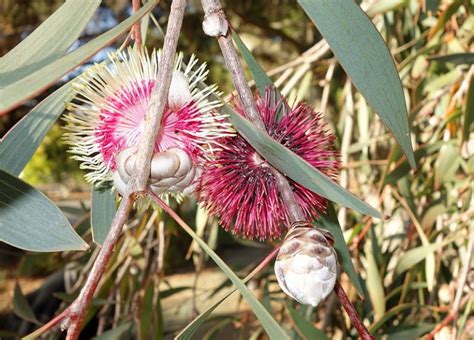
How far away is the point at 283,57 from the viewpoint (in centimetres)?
279

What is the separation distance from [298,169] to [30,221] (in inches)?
6.2

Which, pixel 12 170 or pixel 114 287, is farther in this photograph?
pixel 114 287

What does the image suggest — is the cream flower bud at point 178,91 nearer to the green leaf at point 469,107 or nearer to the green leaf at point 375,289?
the green leaf at point 469,107

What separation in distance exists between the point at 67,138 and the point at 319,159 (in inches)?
6.9

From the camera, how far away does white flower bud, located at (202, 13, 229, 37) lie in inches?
14.8

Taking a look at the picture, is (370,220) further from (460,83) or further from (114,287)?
(114,287)

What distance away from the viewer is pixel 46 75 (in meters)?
0.27

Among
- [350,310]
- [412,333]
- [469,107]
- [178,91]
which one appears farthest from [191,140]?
[412,333]

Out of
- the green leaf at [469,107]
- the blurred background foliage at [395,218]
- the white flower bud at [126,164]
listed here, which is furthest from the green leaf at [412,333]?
the white flower bud at [126,164]

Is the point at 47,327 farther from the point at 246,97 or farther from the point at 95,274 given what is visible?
the point at 246,97

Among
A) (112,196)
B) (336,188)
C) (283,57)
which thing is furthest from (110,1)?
(336,188)

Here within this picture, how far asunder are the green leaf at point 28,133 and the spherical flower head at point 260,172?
107mm

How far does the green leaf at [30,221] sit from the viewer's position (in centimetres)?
36

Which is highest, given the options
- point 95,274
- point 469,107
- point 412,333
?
point 95,274
